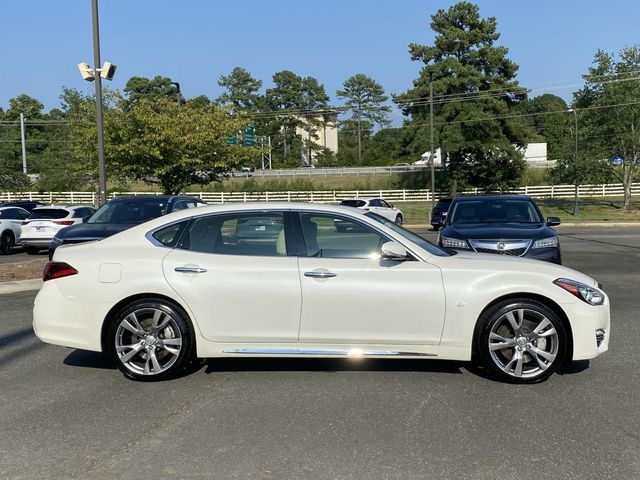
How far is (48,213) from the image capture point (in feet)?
57.6

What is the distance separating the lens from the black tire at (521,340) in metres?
5.15

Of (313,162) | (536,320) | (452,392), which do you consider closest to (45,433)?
(452,392)

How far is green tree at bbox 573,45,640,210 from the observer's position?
32.3 metres

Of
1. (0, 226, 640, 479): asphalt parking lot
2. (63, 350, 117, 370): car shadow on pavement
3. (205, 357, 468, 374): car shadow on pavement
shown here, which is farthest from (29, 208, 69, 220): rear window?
(205, 357, 468, 374): car shadow on pavement

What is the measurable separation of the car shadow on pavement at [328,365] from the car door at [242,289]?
2.13 ft

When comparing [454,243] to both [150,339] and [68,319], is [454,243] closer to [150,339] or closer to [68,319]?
[150,339]

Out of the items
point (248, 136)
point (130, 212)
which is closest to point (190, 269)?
point (130, 212)

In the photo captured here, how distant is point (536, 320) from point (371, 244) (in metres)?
1.54

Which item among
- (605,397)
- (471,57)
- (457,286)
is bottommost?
(605,397)

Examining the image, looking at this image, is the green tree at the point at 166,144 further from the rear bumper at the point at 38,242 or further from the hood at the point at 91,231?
the hood at the point at 91,231

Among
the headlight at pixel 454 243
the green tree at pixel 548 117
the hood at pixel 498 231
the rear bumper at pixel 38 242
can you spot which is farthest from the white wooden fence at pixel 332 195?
the headlight at pixel 454 243

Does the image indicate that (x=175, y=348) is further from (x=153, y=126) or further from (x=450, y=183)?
(x=450, y=183)

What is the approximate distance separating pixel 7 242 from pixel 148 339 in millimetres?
15279

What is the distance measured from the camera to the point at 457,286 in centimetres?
512
